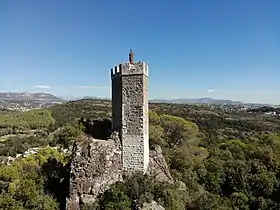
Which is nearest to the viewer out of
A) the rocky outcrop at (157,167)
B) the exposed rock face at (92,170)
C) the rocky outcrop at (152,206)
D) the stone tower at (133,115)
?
the rocky outcrop at (152,206)

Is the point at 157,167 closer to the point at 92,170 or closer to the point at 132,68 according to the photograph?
the point at 92,170

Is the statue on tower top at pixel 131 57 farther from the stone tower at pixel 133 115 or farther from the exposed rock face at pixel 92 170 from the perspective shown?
the exposed rock face at pixel 92 170

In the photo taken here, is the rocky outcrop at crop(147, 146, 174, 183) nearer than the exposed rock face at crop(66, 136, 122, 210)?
No

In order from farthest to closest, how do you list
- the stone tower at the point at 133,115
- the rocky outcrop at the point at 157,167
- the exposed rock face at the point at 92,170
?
the rocky outcrop at the point at 157,167 < the stone tower at the point at 133,115 < the exposed rock face at the point at 92,170

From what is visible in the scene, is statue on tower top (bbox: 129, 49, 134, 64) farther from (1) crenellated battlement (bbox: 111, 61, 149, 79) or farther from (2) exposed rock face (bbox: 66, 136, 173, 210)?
(2) exposed rock face (bbox: 66, 136, 173, 210)

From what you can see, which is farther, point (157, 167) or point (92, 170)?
point (157, 167)

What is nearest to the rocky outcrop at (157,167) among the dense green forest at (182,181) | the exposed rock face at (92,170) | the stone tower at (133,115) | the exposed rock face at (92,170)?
the dense green forest at (182,181)

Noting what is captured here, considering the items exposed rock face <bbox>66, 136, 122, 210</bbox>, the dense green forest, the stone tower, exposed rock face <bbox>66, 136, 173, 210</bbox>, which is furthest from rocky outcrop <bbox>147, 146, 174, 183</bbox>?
exposed rock face <bbox>66, 136, 122, 210</bbox>

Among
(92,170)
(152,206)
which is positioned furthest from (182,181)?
(92,170)

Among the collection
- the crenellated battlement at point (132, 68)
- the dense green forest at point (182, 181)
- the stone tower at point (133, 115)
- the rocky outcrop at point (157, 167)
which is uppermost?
the crenellated battlement at point (132, 68)
